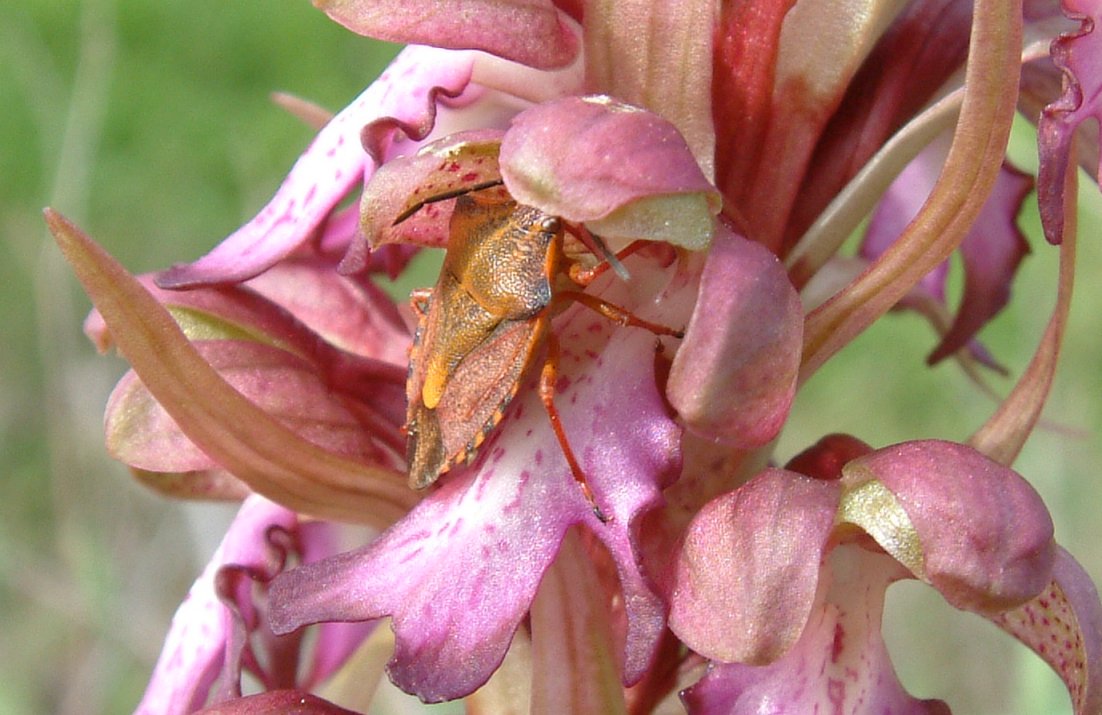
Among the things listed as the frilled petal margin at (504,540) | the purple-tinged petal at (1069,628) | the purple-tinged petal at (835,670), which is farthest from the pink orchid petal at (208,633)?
the purple-tinged petal at (1069,628)

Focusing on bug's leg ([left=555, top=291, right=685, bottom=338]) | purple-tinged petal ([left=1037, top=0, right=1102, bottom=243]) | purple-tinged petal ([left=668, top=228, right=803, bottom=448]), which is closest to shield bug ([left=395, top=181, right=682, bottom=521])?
bug's leg ([left=555, top=291, right=685, bottom=338])

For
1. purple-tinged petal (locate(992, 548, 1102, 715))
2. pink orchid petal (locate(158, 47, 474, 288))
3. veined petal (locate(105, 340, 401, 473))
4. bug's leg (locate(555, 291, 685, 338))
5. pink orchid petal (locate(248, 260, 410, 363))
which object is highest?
pink orchid petal (locate(158, 47, 474, 288))

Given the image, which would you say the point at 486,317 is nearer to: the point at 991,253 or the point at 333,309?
the point at 333,309

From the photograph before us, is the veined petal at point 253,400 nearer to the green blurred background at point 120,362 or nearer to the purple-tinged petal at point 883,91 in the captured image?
the purple-tinged petal at point 883,91

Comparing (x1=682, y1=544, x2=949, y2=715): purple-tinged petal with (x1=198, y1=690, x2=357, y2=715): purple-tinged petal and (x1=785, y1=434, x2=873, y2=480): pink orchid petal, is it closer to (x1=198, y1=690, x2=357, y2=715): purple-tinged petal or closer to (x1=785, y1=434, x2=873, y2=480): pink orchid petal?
(x1=785, y1=434, x2=873, y2=480): pink orchid petal

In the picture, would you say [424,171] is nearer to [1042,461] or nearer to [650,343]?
[650,343]

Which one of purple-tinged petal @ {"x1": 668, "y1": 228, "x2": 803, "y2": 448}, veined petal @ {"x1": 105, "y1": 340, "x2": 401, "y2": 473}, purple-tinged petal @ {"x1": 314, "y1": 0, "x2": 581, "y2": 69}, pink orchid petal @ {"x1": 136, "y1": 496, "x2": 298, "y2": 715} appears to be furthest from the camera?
pink orchid petal @ {"x1": 136, "y1": 496, "x2": 298, "y2": 715}
